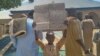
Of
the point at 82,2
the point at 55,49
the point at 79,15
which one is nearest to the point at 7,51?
the point at 79,15

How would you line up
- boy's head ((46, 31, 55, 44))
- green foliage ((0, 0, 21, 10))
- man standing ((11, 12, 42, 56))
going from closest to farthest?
1. boy's head ((46, 31, 55, 44))
2. man standing ((11, 12, 42, 56))
3. green foliage ((0, 0, 21, 10))

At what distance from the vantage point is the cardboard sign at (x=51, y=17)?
420 centimetres

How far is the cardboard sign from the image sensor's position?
4195 millimetres

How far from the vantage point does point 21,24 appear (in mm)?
4406

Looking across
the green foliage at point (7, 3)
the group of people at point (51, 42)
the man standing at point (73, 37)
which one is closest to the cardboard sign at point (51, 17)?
the group of people at point (51, 42)

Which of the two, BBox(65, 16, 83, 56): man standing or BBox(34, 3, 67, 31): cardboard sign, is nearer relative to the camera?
BBox(34, 3, 67, 31): cardboard sign

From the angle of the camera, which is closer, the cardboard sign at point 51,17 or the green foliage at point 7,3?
the cardboard sign at point 51,17

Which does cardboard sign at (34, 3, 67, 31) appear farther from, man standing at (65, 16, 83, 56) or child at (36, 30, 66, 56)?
man standing at (65, 16, 83, 56)

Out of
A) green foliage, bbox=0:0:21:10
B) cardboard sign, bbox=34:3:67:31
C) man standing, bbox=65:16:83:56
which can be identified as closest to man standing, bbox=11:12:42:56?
cardboard sign, bbox=34:3:67:31

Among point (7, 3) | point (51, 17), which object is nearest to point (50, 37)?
point (51, 17)

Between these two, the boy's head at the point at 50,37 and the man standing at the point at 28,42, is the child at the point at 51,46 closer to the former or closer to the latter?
the boy's head at the point at 50,37

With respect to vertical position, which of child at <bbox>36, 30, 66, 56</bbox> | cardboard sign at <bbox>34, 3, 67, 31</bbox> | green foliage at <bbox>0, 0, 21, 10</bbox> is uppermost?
cardboard sign at <bbox>34, 3, 67, 31</bbox>

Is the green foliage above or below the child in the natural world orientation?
below

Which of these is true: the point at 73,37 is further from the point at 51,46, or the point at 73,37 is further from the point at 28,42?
the point at 28,42
